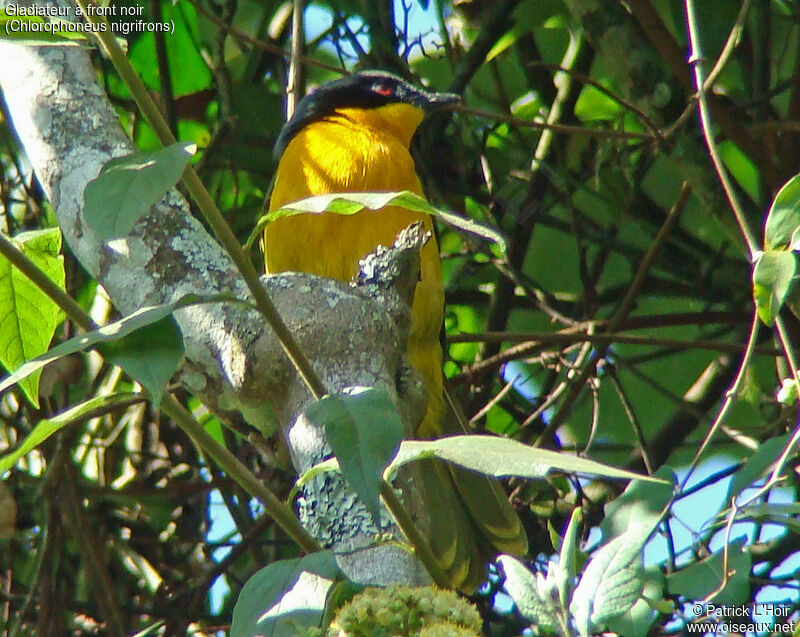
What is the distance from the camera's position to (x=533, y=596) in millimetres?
938

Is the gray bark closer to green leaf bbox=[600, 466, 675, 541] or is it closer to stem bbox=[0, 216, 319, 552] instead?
stem bbox=[0, 216, 319, 552]

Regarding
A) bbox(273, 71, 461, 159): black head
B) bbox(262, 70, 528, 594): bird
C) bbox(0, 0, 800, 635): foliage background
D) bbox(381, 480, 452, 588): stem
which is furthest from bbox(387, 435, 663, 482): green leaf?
bbox(273, 71, 461, 159): black head

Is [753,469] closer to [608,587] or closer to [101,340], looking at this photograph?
[608,587]

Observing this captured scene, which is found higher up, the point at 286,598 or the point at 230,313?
the point at 230,313

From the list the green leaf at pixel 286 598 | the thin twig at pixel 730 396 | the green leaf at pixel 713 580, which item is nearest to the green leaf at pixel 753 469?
the green leaf at pixel 713 580

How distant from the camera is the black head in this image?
10.2ft

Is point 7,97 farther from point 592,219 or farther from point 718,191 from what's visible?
point 592,219

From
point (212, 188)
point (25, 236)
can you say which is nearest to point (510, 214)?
point (212, 188)

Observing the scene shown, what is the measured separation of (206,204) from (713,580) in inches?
24.6

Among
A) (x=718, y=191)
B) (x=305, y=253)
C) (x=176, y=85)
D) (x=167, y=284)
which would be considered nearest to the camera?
(x=167, y=284)

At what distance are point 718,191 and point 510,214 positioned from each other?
0.72m

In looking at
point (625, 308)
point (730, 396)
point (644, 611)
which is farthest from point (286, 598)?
point (625, 308)

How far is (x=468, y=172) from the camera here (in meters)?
3.24

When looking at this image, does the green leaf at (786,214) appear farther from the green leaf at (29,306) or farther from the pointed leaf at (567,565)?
the green leaf at (29,306)
